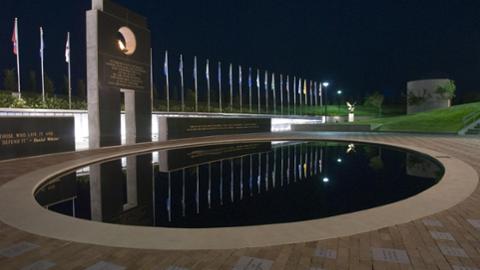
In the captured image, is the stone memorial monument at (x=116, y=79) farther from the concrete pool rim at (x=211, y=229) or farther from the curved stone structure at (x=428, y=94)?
the curved stone structure at (x=428, y=94)

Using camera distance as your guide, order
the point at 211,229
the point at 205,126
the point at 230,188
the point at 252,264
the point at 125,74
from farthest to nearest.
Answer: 1. the point at 205,126
2. the point at 125,74
3. the point at 230,188
4. the point at 211,229
5. the point at 252,264

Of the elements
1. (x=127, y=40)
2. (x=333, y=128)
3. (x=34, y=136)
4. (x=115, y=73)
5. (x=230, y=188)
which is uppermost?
(x=127, y=40)

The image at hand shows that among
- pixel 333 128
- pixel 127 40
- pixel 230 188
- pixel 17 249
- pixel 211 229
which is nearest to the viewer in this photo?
pixel 17 249

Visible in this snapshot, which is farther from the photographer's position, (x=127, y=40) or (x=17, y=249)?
(x=127, y=40)

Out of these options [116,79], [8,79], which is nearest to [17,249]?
[116,79]

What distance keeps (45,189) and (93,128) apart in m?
9.72

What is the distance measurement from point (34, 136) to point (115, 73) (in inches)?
233

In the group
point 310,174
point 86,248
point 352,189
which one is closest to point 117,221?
point 86,248

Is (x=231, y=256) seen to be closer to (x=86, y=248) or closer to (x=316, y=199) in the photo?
(x=86, y=248)

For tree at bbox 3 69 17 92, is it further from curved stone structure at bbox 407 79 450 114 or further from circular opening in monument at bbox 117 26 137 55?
curved stone structure at bbox 407 79 450 114

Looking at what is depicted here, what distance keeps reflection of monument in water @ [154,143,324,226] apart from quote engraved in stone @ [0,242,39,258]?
2017 millimetres

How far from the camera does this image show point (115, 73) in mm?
18656

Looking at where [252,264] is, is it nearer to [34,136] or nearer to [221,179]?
[221,179]

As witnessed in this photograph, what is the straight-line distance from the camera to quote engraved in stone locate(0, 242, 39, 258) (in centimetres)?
423
